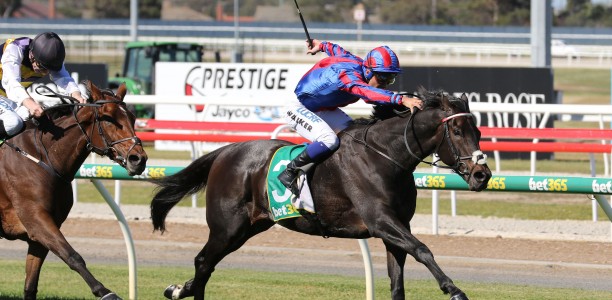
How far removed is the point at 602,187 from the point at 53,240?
148 inches

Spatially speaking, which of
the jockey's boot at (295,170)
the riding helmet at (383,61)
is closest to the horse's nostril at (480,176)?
the riding helmet at (383,61)

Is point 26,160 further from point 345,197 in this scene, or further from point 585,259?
point 585,259

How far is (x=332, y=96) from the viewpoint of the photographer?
22.6ft

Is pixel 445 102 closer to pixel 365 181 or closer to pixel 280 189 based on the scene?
pixel 365 181

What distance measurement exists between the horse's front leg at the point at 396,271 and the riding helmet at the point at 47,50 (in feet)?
7.22

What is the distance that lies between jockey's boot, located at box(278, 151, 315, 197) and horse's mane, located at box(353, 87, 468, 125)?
445 mm

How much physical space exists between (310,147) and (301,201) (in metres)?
0.33

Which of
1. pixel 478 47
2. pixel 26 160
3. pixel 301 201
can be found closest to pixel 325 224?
pixel 301 201

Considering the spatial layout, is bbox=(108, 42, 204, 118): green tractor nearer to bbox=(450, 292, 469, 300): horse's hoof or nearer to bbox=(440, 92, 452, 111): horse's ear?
bbox=(440, 92, 452, 111): horse's ear

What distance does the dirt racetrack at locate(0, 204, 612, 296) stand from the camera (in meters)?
8.93

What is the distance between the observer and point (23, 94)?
6566 millimetres

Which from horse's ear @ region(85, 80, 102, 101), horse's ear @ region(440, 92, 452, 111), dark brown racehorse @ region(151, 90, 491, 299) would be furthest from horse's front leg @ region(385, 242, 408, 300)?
horse's ear @ region(85, 80, 102, 101)

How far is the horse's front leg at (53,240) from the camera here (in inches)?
235

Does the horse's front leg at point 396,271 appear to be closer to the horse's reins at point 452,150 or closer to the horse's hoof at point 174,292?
the horse's reins at point 452,150
